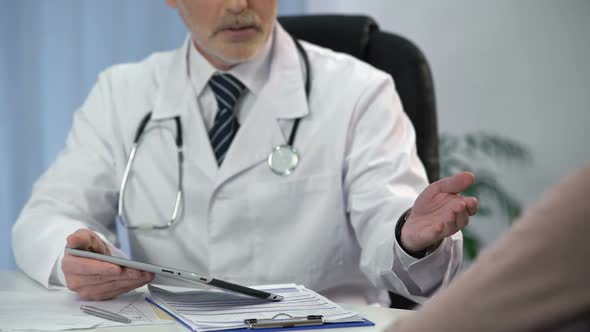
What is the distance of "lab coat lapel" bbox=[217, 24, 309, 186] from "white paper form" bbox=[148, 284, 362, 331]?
0.47m

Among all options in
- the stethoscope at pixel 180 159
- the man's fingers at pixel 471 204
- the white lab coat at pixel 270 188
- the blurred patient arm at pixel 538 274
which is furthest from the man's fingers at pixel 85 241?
the blurred patient arm at pixel 538 274

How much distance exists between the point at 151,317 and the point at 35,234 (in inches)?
23.5

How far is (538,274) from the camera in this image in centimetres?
40

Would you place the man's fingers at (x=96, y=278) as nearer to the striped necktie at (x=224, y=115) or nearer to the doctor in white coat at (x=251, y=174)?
the doctor in white coat at (x=251, y=174)

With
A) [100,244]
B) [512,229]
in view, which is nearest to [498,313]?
[512,229]

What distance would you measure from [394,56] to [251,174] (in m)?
0.43

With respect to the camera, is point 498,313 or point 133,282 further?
point 133,282

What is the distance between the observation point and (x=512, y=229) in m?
0.43

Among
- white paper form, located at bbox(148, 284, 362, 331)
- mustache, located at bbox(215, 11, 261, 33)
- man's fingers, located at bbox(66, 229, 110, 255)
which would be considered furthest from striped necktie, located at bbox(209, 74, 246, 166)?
white paper form, located at bbox(148, 284, 362, 331)

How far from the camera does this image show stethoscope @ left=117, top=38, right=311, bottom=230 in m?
1.67

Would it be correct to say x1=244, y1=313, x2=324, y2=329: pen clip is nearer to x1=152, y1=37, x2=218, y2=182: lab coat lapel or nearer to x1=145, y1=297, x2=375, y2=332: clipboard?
x1=145, y1=297, x2=375, y2=332: clipboard

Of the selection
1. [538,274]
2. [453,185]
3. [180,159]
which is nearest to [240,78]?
[180,159]

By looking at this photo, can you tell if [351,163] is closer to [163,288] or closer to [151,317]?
[163,288]

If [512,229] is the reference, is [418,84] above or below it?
below
